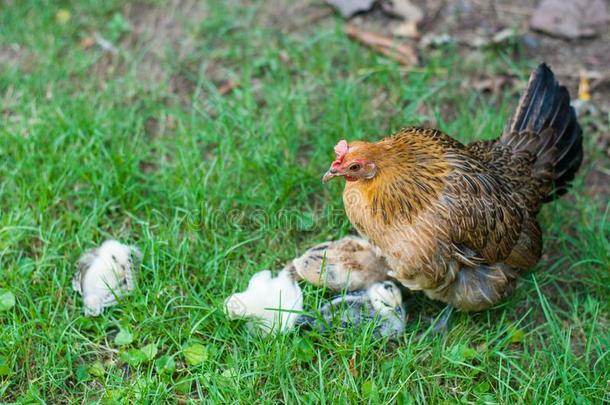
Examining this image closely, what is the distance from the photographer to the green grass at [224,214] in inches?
137

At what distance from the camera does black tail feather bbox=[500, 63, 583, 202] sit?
3.97 m

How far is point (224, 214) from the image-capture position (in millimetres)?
4152

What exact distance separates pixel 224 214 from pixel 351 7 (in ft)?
6.79

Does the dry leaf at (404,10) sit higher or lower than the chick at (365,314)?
higher

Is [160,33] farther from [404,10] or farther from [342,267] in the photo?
[342,267]

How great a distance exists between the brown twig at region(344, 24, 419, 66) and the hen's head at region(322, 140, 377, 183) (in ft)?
5.75

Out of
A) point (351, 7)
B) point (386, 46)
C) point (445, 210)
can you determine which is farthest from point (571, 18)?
point (445, 210)

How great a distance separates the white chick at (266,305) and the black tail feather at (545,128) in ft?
4.84

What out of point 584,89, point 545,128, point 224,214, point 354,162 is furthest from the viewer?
point 584,89

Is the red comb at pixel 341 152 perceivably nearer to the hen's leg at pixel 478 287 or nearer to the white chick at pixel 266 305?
the white chick at pixel 266 305

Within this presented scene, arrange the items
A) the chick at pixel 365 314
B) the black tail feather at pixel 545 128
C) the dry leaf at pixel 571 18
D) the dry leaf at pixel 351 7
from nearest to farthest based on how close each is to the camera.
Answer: the chick at pixel 365 314 < the black tail feather at pixel 545 128 < the dry leaf at pixel 571 18 < the dry leaf at pixel 351 7

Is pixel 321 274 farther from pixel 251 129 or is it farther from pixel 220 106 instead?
pixel 220 106

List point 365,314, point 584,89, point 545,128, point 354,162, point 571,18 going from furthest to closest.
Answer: point 571,18
point 584,89
point 545,128
point 365,314
point 354,162

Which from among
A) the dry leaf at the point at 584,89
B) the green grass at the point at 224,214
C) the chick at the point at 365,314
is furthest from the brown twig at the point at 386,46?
the chick at the point at 365,314
